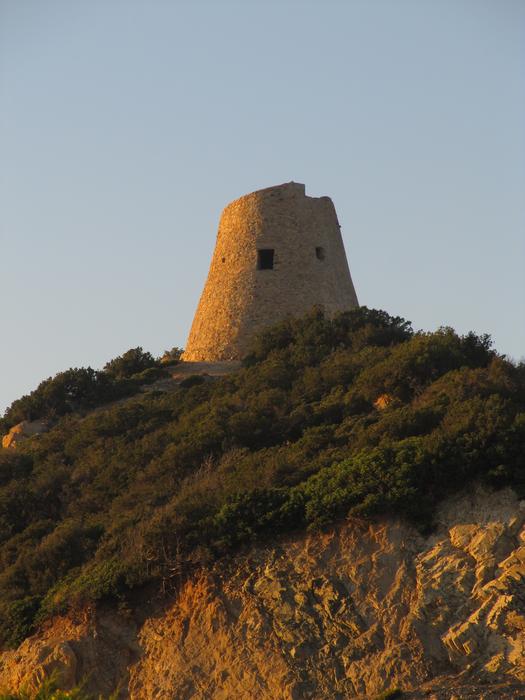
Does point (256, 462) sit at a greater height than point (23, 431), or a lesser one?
lesser

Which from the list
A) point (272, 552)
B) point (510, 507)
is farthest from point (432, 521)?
point (272, 552)

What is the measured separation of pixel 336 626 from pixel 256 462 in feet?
16.4

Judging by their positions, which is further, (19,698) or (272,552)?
(272,552)

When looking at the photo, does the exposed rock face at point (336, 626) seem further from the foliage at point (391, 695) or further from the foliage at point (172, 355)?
the foliage at point (172, 355)

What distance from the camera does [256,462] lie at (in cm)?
2197

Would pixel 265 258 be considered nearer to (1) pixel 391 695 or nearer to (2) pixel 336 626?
(2) pixel 336 626

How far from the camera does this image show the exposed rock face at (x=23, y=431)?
95.9 ft

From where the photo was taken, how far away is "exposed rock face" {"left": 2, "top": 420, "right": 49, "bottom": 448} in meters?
29.2

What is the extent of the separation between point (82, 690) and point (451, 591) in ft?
17.8

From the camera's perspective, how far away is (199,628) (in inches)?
714

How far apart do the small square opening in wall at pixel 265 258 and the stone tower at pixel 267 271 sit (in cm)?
3

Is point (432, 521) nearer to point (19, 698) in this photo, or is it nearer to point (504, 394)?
point (504, 394)

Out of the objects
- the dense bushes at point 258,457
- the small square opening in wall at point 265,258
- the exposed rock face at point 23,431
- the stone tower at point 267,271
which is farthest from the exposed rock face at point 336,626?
the small square opening in wall at point 265,258

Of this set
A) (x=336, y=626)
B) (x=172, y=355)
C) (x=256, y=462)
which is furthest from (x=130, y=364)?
(x=336, y=626)
